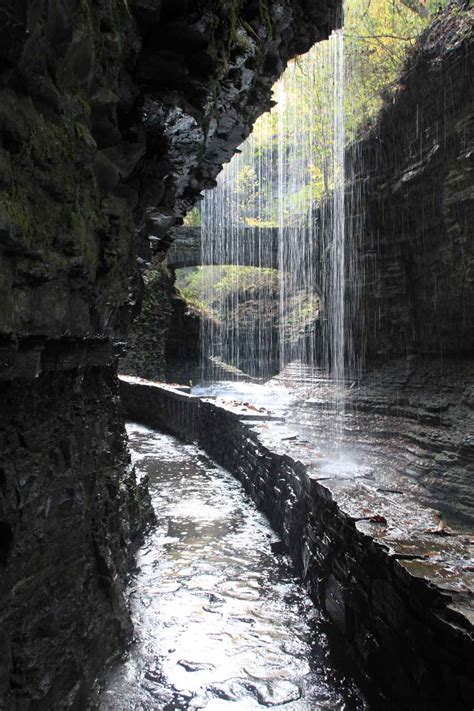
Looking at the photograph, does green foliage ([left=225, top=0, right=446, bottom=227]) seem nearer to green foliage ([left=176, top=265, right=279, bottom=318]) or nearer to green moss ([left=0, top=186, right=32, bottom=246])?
green moss ([left=0, top=186, right=32, bottom=246])

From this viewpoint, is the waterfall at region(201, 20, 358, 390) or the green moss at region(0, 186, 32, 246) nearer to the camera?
the green moss at region(0, 186, 32, 246)

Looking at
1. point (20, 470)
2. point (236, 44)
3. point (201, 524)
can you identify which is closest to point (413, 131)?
point (236, 44)

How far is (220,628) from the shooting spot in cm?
420

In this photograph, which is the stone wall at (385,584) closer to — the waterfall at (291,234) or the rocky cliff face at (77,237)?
the rocky cliff face at (77,237)

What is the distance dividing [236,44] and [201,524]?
5385 millimetres

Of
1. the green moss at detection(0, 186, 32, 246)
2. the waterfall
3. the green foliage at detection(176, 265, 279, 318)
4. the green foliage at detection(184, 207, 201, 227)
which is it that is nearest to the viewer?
the green moss at detection(0, 186, 32, 246)

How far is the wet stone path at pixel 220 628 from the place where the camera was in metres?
3.37

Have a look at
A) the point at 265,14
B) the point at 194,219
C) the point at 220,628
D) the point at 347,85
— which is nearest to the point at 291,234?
the point at 347,85

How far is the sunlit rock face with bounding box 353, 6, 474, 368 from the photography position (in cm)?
905

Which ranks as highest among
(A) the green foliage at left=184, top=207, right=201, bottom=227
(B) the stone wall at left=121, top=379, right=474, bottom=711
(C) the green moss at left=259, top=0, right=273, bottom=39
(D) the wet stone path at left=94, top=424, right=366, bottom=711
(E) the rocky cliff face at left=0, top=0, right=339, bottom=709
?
(A) the green foliage at left=184, top=207, right=201, bottom=227

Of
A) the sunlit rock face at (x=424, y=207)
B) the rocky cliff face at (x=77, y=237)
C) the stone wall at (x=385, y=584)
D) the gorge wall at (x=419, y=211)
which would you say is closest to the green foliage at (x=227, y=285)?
the gorge wall at (x=419, y=211)

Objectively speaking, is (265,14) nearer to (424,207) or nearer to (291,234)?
(424,207)

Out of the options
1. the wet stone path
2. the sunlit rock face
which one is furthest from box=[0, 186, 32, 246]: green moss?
the sunlit rock face

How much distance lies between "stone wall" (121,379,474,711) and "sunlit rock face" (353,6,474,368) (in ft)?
18.4
